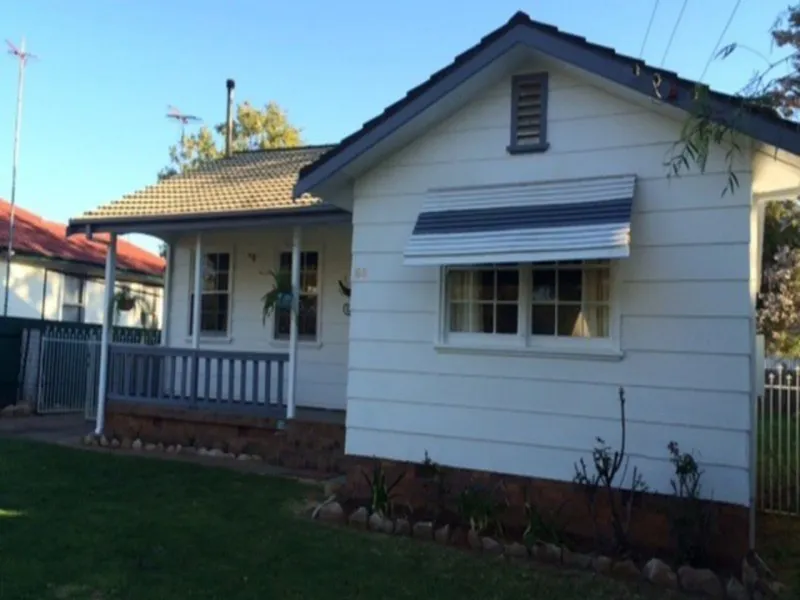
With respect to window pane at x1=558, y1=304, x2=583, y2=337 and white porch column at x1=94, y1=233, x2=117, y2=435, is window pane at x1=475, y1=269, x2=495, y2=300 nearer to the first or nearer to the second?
window pane at x1=558, y1=304, x2=583, y2=337

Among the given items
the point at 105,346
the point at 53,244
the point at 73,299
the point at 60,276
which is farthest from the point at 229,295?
the point at 53,244

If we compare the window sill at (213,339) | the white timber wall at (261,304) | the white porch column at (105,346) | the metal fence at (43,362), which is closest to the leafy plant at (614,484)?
the white timber wall at (261,304)

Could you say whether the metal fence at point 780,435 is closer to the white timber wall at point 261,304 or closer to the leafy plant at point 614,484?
the leafy plant at point 614,484

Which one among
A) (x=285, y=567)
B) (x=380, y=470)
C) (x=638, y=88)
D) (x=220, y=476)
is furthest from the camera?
(x=220, y=476)

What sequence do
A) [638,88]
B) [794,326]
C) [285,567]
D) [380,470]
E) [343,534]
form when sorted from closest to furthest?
[285,567], [638,88], [343,534], [380,470], [794,326]

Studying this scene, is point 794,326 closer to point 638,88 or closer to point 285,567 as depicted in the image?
point 638,88

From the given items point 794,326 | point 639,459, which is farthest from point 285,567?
point 794,326

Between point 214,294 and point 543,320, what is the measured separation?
7.07m

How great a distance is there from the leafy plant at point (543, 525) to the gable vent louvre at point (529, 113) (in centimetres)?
346

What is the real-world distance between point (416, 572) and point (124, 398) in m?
7.20

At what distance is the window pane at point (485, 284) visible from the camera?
761 centimetres

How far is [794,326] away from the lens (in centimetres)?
2059

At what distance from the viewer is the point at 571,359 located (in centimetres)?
697

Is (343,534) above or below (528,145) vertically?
below
